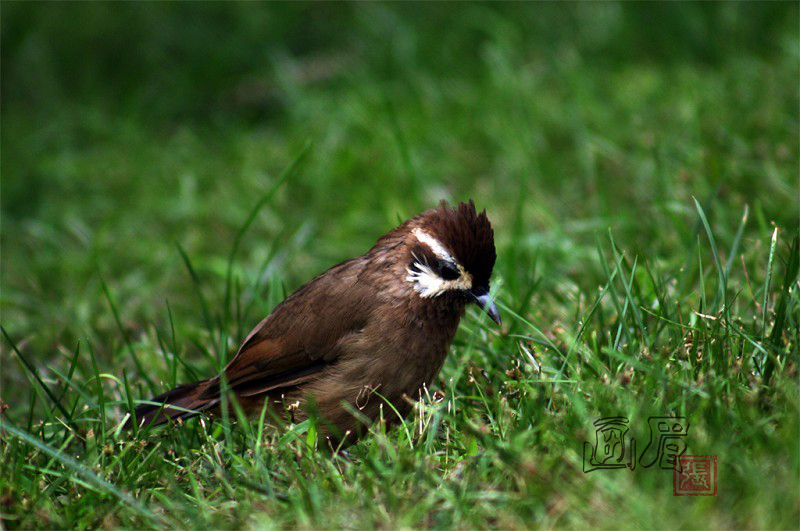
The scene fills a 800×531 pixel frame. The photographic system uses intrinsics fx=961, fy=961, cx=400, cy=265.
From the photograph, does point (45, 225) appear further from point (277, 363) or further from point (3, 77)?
point (277, 363)

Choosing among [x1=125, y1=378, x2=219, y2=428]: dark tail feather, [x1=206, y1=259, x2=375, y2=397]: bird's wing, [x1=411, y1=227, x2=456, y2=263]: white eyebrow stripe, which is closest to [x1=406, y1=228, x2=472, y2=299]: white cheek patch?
[x1=411, y1=227, x2=456, y2=263]: white eyebrow stripe

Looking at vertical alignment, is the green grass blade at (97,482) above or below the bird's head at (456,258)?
below

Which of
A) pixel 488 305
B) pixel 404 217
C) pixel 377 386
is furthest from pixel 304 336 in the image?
pixel 404 217

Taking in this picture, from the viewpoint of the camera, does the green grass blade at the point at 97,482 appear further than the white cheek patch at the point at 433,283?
No

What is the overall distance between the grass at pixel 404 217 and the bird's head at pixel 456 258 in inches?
10.7

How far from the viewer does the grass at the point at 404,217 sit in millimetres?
3271

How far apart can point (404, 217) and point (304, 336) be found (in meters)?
2.10

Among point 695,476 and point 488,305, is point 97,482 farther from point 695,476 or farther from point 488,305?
point 695,476

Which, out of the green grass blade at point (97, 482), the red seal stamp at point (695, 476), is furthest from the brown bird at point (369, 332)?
the red seal stamp at point (695, 476)

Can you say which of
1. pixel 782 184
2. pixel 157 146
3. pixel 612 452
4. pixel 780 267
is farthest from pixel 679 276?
pixel 157 146

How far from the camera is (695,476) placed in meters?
3.00

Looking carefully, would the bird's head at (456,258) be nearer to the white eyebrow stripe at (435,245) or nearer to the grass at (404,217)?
the white eyebrow stripe at (435,245)

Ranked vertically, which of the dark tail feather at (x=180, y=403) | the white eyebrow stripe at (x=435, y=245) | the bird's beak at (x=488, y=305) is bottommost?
the dark tail feather at (x=180, y=403)

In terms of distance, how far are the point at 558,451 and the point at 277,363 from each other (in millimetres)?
1609
